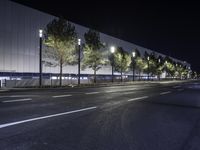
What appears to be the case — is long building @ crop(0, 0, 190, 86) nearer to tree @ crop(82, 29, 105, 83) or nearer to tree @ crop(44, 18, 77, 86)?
tree @ crop(44, 18, 77, 86)

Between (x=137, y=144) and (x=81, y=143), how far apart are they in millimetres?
1267

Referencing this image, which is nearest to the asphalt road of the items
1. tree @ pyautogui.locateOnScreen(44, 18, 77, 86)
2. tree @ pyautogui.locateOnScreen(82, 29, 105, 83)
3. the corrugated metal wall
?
tree @ pyautogui.locateOnScreen(44, 18, 77, 86)

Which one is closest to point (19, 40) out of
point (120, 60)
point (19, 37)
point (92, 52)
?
point (19, 37)

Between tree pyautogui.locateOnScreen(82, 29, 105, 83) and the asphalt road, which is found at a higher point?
tree pyautogui.locateOnScreen(82, 29, 105, 83)

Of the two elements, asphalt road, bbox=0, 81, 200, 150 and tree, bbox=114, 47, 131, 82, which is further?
tree, bbox=114, 47, 131, 82

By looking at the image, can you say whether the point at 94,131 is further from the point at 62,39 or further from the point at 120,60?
the point at 120,60

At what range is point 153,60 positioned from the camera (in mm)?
97500

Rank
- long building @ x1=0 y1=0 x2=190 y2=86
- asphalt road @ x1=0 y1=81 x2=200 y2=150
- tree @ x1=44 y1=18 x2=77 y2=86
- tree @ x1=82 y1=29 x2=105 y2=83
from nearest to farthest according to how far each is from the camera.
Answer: asphalt road @ x1=0 y1=81 x2=200 y2=150 < tree @ x1=44 y1=18 x2=77 y2=86 < long building @ x1=0 y1=0 x2=190 y2=86 < tree @ x1=82 y1=29 x2=105 y2=83

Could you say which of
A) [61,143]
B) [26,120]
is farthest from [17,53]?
[61,143]

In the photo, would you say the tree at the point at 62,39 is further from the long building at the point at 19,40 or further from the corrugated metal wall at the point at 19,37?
the corrugated metal wall at the point at 19,37

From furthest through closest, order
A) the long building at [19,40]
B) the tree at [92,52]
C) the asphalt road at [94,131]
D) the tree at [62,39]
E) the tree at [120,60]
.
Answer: the tree at [120,60]
the tree at [92,52]
the long building at [19,40]
the tree at [62,39]
the asphalt road at [94,131]

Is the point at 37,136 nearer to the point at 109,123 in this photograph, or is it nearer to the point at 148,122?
the point at 109,123

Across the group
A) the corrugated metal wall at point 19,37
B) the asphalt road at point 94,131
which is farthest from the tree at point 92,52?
the asphalt road at point 94,131

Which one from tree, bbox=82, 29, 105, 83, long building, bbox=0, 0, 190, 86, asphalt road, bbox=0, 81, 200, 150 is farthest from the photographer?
tree, bbox=82, 29, 105, 83
